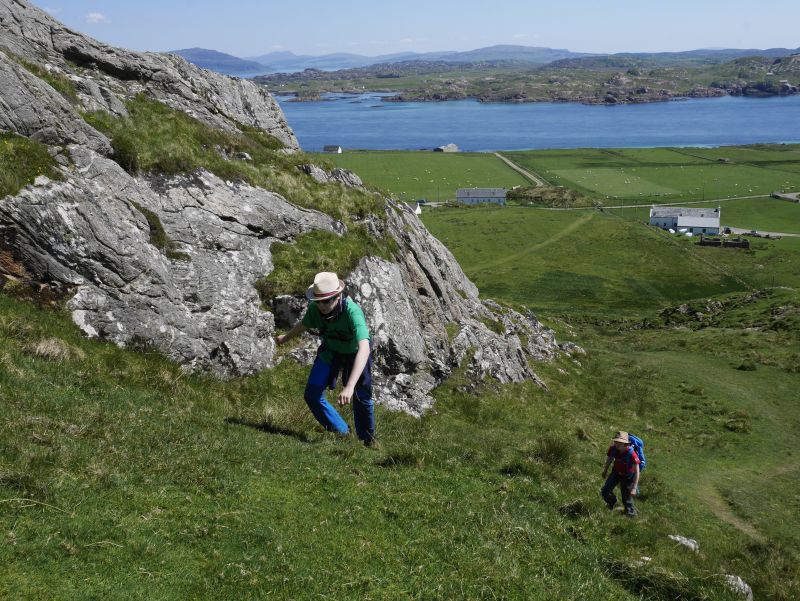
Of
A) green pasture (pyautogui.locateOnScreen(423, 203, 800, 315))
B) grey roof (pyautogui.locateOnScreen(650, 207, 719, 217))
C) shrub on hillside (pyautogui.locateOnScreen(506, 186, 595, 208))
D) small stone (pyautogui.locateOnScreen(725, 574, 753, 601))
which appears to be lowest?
green pasture (pyautogui.locateOnScreen(423, 203, 800, 315))

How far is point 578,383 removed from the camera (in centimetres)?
3509

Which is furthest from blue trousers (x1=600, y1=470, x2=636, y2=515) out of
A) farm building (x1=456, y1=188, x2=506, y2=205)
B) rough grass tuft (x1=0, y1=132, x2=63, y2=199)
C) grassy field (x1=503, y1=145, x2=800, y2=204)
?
grassy field (x1=503, y1=145, x2=800, y2=204)

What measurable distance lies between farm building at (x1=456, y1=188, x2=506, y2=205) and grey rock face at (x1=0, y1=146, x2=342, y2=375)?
132 meters

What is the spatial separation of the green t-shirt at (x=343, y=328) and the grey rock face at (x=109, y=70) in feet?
60.0

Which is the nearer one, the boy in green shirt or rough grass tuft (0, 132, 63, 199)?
the boy in green shirt

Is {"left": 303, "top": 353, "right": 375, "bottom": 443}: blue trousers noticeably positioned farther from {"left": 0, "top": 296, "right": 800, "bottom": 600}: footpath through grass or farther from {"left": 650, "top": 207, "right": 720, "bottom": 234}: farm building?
{"left": 650, "top": 207, "right": 720, "bottom": 234}: farm building

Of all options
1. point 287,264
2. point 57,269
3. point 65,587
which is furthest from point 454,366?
point 65,587

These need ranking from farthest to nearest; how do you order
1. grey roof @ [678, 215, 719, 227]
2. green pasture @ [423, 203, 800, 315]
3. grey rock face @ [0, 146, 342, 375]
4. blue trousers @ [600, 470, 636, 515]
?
grey roof @ [678, 215, 719, 227] < green pasture @ [423, 203, 800, 315] < grey rock face @ [0, 146, 342, 375] < blue trousers @ [600, 470, 636, 515]

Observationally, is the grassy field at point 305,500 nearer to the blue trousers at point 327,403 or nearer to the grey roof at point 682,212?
the blue trousers at point 327,403

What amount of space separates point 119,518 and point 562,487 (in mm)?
9202

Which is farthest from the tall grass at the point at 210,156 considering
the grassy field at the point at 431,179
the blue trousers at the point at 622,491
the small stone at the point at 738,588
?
the grassy field at the point at 431,179

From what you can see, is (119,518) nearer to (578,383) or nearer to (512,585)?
(512,585)

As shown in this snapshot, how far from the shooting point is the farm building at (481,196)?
15225 cm

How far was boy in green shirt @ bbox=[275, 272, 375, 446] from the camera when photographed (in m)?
11.0
